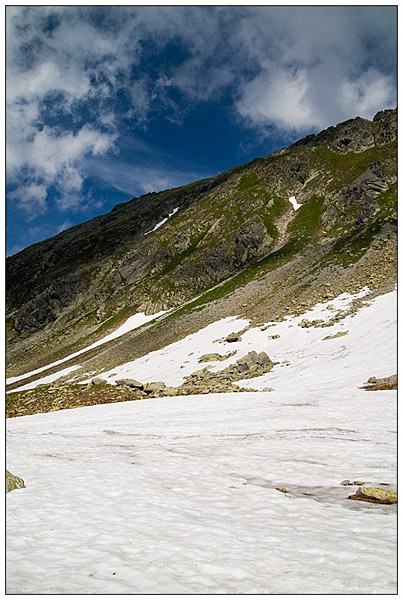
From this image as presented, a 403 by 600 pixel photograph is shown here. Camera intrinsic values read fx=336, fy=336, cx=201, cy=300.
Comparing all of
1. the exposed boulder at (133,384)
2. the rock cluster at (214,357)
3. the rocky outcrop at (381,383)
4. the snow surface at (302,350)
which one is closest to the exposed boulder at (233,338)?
the snow surface at (302,350)

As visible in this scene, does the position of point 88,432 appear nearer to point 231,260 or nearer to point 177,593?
point 177,593

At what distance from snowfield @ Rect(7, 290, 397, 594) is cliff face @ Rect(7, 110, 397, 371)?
1691 inches

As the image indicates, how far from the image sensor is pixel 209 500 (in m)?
8.30

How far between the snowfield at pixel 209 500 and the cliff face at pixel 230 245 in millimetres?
42941

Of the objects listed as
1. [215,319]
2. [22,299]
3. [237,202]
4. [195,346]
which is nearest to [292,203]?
[237,202]

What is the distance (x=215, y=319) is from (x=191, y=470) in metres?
50.7

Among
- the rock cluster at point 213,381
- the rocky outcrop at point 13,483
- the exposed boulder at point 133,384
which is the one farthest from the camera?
the exposed boulder at point 133,384

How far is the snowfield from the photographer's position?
4.77 m

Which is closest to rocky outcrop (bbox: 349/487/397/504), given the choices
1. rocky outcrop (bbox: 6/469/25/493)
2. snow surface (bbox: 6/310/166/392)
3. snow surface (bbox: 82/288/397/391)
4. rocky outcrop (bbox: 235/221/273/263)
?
rocky outcrop (bbox: 6/469/25/493)

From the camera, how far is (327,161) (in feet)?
409

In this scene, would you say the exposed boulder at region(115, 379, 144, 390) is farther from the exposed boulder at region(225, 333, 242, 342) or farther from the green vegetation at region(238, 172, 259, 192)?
the green vegetation at region(238, 172, 259, 192)

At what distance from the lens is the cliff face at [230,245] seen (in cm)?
7972

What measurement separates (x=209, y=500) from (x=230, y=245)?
316 feet

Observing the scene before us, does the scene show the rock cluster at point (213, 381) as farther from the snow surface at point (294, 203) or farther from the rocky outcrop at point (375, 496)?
the snow surface at point (294, 203)
